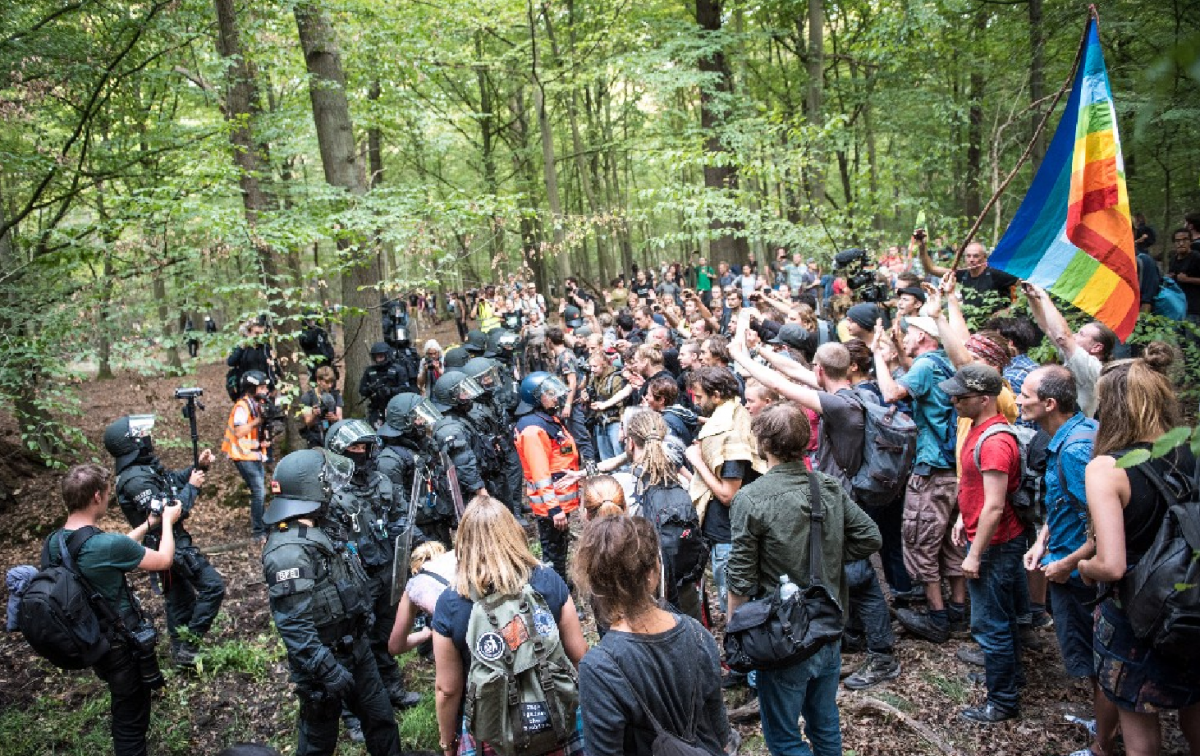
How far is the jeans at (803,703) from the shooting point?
3268 millimetres

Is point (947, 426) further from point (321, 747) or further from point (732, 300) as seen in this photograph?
point (321, 747)

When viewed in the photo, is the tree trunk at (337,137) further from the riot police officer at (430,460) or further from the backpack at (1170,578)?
the backpack at (1170,578)

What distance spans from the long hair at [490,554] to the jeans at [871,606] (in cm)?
242

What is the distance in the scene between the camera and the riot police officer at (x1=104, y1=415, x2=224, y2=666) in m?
5.73

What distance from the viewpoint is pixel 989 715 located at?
4047 mm

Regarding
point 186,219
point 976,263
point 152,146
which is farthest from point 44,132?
A: point 976,263

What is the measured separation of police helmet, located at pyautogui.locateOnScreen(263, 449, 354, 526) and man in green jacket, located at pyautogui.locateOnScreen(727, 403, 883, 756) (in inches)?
89.5

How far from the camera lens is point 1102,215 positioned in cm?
425

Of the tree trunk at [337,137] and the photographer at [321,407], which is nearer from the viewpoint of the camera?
the photographer at [321,407]

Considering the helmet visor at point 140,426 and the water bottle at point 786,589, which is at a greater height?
the helmet visor at point 140,426

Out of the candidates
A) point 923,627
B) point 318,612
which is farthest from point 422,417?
point 923,627

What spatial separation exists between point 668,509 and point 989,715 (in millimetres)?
2075

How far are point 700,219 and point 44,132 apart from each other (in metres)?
8.62

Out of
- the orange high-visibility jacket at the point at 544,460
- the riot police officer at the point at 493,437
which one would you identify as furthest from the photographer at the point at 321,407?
the orange high-visibility jacket at the point at 544,460
